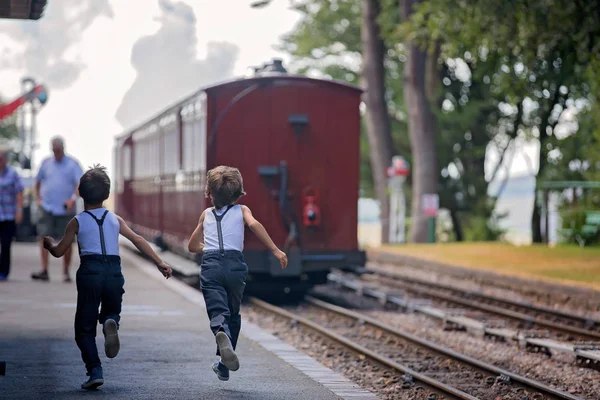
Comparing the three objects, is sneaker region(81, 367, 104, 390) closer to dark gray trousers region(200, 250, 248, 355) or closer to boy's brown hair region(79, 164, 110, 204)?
dark gray trousers region(200, 250, 248, 355)

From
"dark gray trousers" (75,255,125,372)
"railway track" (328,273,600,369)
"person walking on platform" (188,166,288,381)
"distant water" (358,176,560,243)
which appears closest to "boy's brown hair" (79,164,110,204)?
"dark gray trousers" (75,255,125,372)

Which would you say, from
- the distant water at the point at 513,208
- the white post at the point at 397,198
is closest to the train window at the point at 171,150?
the white post at the point at 397,198

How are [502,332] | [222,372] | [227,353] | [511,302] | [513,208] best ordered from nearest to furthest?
1. [227,353]
2. [222,372]
3. [502,332]
4. [511,302]
5. [513,208]

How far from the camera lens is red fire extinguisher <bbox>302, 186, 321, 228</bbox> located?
54.9 feet

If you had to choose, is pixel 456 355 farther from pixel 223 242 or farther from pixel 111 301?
pixel 111 301

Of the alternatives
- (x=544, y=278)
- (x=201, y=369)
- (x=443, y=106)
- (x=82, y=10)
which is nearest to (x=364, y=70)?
(x=443, y=106)

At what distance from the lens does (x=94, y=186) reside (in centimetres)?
833

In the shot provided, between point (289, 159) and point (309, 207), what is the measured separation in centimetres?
70

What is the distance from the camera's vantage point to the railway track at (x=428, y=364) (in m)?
9.69

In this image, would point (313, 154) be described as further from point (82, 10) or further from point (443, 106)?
point (443, 106)

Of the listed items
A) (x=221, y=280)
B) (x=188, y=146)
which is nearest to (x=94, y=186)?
(x=221, y=280)

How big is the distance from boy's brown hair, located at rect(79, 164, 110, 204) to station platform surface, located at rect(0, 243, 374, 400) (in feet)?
4.26

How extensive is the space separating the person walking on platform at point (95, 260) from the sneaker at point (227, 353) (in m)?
0.54

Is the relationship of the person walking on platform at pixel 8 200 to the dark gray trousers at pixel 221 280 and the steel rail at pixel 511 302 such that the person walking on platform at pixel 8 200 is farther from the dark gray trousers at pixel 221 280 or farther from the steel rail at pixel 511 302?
the dark gray trousers at pixel 221 280
